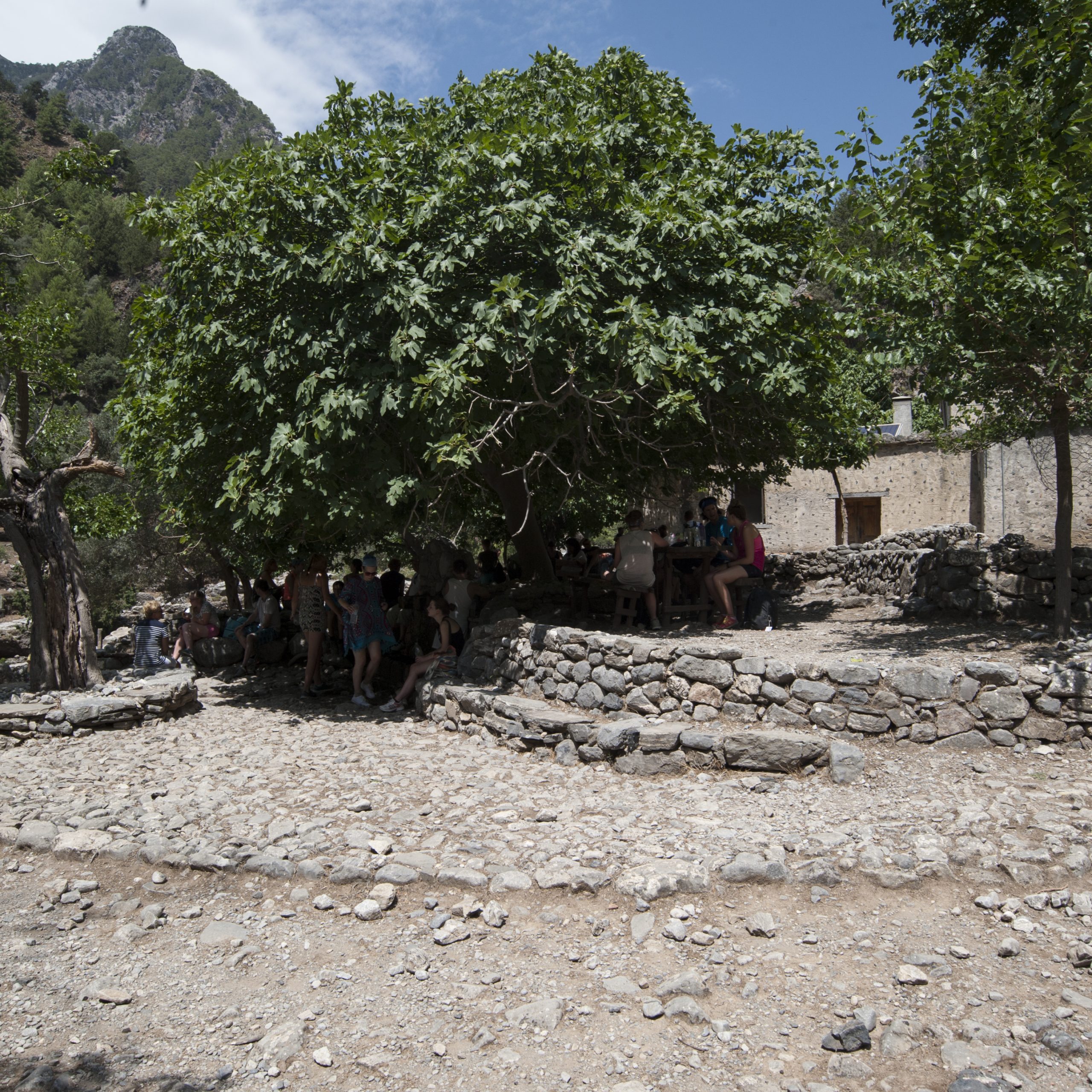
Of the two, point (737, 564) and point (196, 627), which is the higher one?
point (737, 564)

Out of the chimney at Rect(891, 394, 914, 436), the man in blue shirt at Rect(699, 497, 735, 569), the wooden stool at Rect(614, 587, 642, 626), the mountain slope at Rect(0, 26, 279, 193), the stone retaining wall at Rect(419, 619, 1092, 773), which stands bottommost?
the stone retaining wall at Rect(419, 619, 1092, 773)

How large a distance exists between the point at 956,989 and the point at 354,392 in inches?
236

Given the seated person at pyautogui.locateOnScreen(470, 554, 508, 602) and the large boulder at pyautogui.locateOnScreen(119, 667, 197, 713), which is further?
the seated person at pyautogui.locateOnScreen(470, 554, 508, 602)

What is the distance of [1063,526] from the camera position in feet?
24.1

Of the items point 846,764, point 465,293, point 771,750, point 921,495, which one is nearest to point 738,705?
point 771,750

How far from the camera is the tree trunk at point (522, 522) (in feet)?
33.2

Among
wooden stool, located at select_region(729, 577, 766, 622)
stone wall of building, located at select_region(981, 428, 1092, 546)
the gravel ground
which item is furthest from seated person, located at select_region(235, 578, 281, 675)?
stone wall of building, located at select_region(981, 428, 1092, 546)

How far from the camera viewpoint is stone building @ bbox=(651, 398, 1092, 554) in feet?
62.1

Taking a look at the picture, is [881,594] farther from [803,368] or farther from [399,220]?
[399,220]

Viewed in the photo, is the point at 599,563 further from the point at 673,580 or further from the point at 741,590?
the point at 741,590

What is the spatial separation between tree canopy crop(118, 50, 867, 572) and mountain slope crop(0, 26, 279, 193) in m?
136

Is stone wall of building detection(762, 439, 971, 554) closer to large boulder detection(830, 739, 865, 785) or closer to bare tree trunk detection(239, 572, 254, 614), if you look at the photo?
bare tree trunk detection(239, 572, 254, 614)

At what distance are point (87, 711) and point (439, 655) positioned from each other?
3.36 m

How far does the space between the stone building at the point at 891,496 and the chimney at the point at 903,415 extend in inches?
1.0
